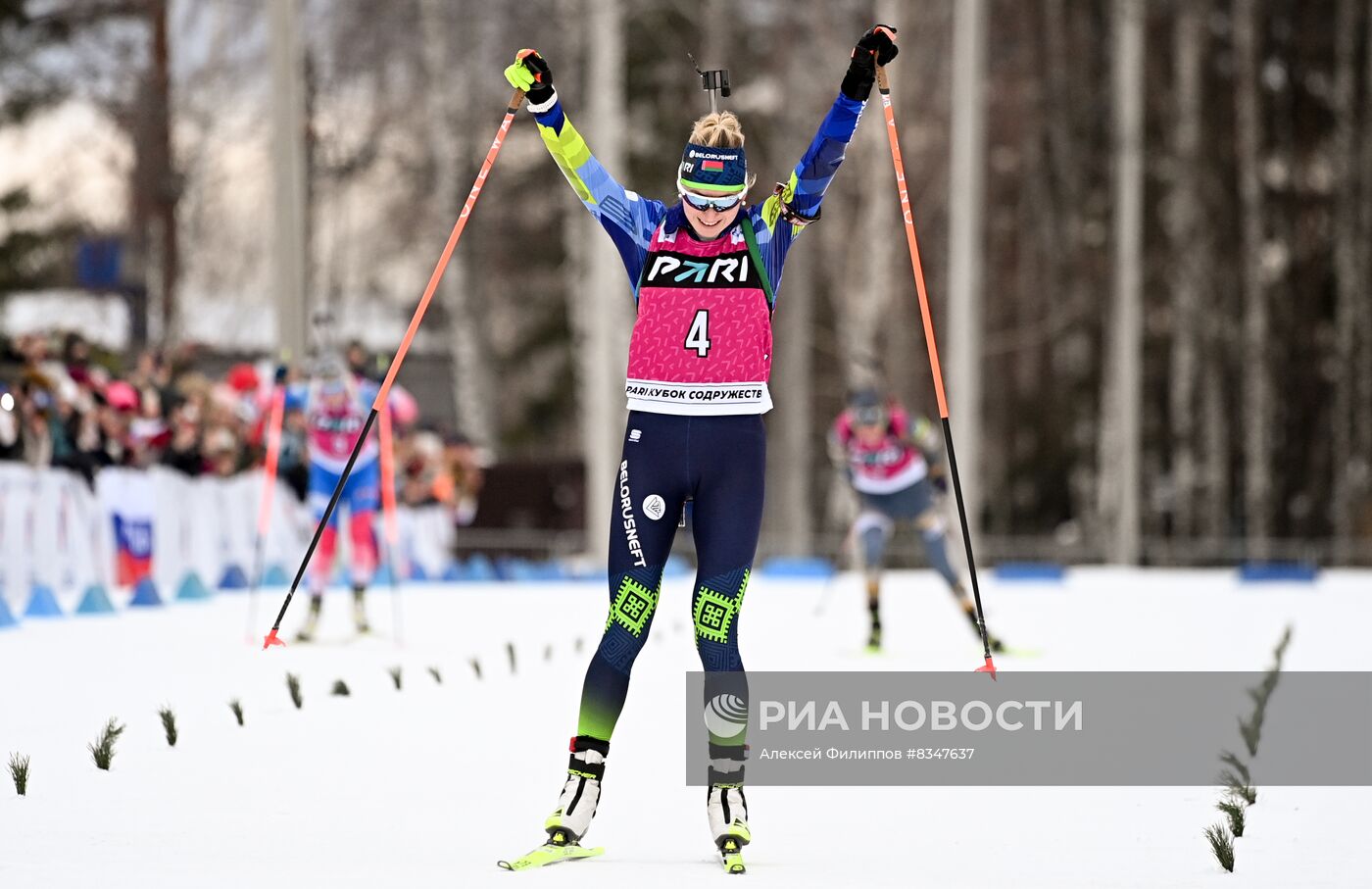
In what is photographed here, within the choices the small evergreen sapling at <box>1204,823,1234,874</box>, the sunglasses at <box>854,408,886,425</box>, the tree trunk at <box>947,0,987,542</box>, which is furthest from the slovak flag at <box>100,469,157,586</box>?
the small evergreen sapling at <box>1204,823,1234,874</box>

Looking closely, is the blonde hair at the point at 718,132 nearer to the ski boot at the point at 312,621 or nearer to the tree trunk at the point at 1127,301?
the ski boot at the point at 312,621

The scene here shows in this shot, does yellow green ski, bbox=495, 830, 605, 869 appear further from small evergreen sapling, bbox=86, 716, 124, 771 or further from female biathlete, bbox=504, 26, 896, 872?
small evergreen sapling, bbox=86, 716, 124, 771

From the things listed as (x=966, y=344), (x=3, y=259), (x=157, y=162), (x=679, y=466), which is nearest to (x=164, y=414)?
(x=966, y=344)

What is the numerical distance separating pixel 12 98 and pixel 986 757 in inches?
1130

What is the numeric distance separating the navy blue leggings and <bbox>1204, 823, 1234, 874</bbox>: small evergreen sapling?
148 cm

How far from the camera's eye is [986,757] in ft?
30.4

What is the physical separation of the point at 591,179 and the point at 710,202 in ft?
1.38

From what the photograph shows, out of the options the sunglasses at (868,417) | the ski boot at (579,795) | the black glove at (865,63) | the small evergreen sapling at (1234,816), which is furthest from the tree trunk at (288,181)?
the small evergreen sapling at (1234,816)

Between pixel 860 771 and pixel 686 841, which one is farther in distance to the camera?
pixel 860 771

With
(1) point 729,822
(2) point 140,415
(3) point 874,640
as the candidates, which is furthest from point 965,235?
(1) point 729,822

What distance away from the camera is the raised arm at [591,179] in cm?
730

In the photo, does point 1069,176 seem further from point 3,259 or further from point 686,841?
point 686,841

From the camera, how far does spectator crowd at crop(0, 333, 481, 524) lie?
1716cm

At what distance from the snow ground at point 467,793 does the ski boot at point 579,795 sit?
0.44 ft
